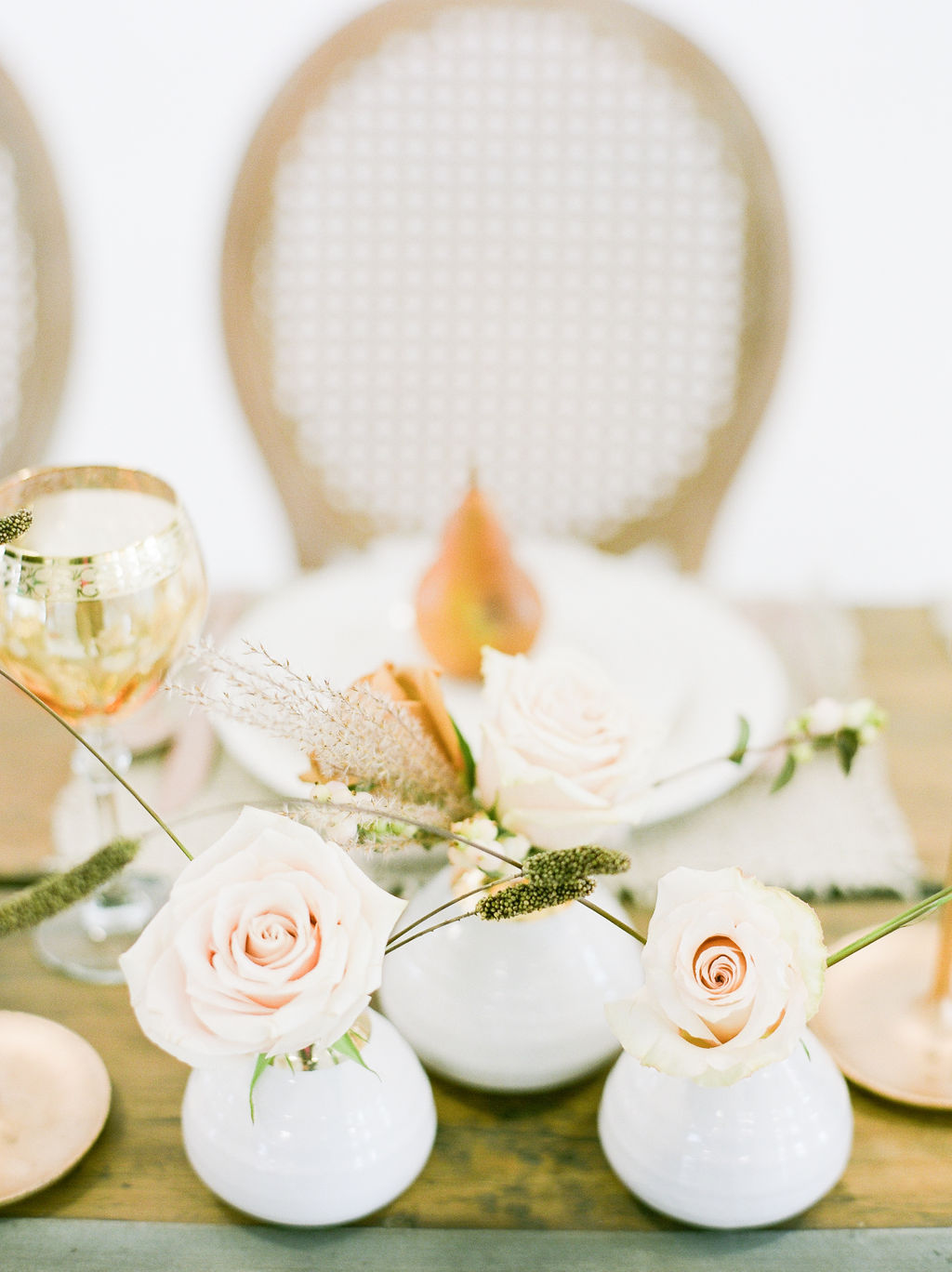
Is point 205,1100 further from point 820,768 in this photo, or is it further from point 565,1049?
point 820,768

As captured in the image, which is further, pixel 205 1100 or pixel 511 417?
pixel 511 417

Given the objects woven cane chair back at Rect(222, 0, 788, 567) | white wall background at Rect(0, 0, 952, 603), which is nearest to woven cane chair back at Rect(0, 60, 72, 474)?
woven cane chair back at Rect(222, 0, 788, 567)

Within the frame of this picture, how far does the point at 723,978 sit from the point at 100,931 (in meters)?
0.38

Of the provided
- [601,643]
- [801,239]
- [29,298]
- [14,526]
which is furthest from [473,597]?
[801,239]

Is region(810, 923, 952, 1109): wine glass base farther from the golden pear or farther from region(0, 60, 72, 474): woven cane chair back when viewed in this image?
region(0, 60, 72, 474): woven cane chair back

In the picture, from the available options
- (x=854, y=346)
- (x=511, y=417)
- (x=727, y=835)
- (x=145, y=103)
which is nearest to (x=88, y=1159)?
(x=727, y=835)

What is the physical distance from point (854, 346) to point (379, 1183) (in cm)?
180

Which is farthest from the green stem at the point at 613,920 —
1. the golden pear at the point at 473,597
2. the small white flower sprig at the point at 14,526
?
the golden pear at the point at 473,597

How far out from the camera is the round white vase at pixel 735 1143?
0.47 metres

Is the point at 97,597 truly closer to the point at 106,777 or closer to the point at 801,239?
the point at 106,777

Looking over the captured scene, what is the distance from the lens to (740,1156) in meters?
0.47

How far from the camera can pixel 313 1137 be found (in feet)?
1.53

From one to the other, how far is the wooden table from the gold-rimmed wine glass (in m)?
0.11

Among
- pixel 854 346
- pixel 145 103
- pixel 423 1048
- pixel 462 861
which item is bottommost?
pixel 854 346
